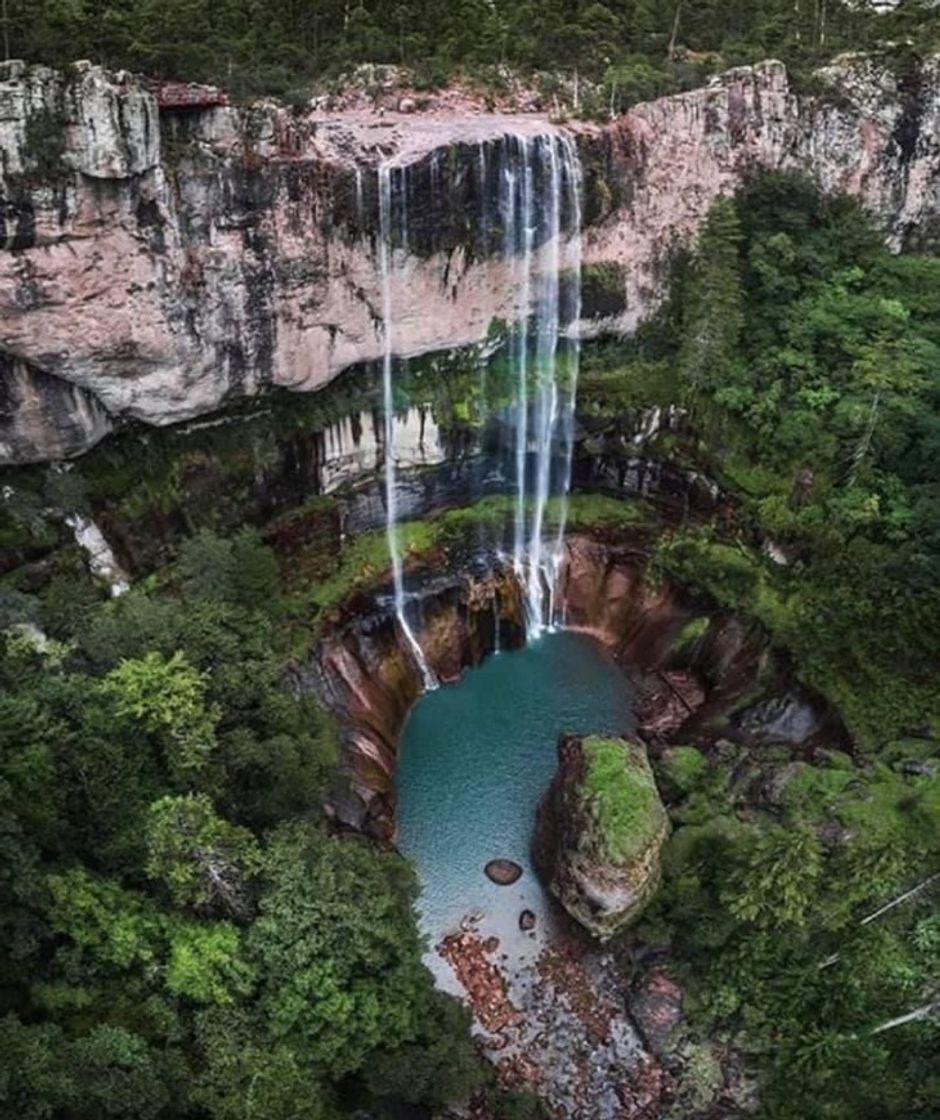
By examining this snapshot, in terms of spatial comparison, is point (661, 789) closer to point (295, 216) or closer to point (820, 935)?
point (820, 935)

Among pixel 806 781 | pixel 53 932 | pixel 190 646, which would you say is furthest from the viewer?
pixel 806 781

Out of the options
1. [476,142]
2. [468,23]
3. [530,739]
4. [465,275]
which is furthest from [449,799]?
[468,23]

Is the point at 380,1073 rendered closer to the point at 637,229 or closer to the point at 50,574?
the point at 50,574

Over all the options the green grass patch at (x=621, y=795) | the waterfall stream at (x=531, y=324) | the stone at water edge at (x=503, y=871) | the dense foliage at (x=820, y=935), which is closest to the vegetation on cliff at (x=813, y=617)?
the dense foliage at (x=820, y=935)

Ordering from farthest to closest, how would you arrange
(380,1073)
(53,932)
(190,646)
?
(190,646) < (380,1073) < (53,932)

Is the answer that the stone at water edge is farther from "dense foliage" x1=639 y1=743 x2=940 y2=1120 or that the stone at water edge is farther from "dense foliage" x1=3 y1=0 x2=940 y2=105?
"dense foliage" x1=3 y1=0 x2=940 y2=105

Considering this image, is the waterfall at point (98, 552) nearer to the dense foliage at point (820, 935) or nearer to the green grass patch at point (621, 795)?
the green grass patch at point (621, 795)
